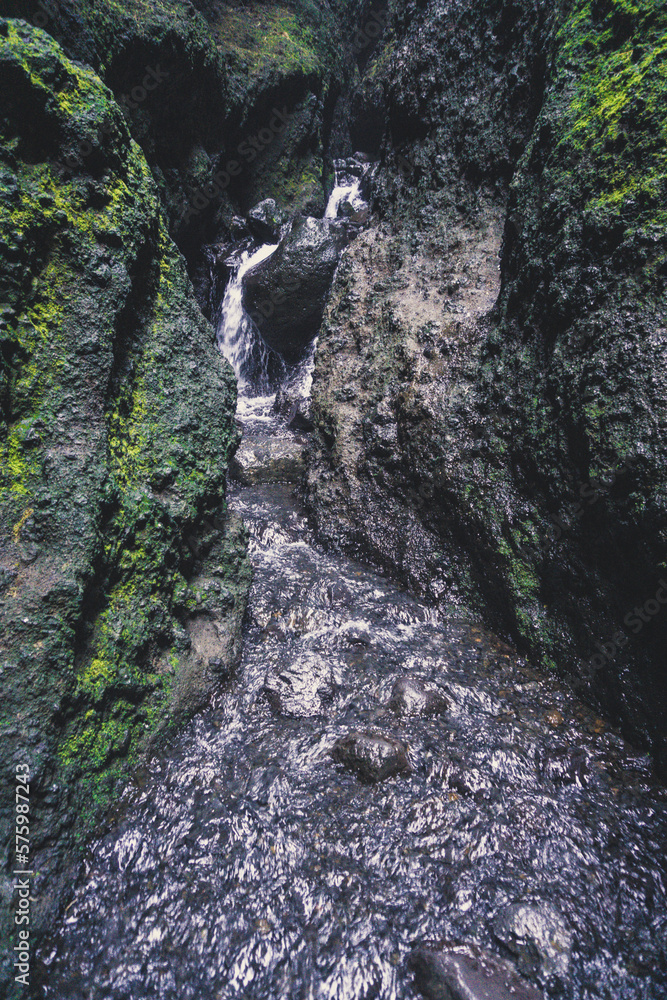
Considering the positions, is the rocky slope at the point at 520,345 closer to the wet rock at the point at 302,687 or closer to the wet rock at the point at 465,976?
the wet rock at the point at 302,687

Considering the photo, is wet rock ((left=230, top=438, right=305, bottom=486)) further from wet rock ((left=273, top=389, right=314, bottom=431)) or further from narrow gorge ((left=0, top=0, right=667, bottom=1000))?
narrow gorge ((left=0, top=0, right=667, bottom=1000))

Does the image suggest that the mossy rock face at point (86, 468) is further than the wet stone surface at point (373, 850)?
Yes

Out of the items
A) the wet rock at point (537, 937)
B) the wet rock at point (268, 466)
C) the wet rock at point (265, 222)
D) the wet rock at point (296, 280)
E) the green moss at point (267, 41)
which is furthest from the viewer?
the wet rock at point (265, 222)

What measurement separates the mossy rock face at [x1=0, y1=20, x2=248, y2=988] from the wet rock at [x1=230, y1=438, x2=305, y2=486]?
9.96ft

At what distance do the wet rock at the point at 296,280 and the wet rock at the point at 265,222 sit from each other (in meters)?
1.72

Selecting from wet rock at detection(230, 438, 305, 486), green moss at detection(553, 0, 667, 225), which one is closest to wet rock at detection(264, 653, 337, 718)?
wet rock at detection(230, 438, 305, 486)

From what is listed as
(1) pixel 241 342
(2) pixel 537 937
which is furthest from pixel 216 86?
(2) pixel 537 937

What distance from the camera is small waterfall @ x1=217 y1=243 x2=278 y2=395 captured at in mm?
9328

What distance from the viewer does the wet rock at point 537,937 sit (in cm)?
202

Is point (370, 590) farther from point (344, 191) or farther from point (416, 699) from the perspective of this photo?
point (344, 191)

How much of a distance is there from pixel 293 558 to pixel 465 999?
3.31 metres

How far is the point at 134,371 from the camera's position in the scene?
124 inches

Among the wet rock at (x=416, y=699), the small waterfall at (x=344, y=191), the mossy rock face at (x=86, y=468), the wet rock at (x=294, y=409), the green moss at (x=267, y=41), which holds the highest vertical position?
the green moss at (x=267, y=41)

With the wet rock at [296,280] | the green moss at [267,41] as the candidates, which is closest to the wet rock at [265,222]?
the wet rock at [296,280]
